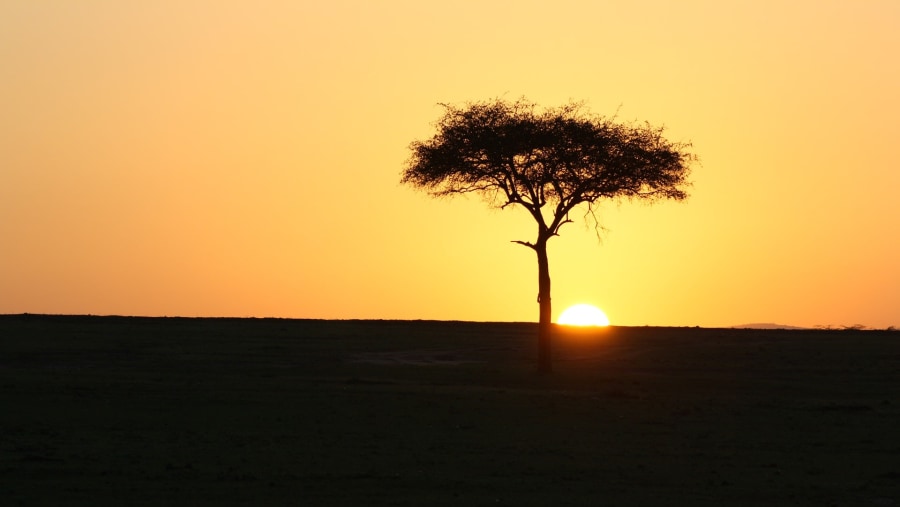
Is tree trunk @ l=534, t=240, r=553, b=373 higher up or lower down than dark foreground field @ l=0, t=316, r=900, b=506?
higher up

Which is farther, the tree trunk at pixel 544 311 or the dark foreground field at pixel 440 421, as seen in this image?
the tree trunk at pixel 544 311

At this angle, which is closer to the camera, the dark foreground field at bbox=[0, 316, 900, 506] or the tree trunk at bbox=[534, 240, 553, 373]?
the dark foreground field at bbox=[0, 316, 900, 506]

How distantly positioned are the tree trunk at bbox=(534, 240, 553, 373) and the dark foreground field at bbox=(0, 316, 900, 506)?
4.32ft

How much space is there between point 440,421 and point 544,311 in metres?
17.3

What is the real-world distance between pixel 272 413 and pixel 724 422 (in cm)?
1063

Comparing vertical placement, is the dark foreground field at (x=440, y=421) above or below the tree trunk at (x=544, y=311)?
below

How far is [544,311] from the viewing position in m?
46.5

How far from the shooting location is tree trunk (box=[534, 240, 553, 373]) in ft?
150

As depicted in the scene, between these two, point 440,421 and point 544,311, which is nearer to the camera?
point 440,421

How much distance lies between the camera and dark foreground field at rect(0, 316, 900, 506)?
2002cm

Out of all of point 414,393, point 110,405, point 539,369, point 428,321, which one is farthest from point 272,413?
point 428,321

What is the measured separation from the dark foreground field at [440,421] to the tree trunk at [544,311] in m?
1.32

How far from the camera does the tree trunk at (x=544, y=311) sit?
45719 mm

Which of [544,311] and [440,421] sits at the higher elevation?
[544,311]
